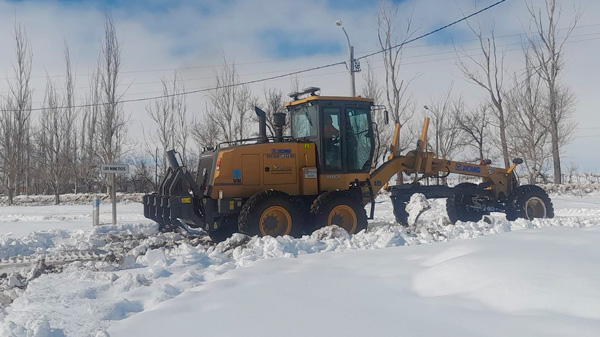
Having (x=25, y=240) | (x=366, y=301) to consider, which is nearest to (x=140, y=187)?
(x=25, y=240)

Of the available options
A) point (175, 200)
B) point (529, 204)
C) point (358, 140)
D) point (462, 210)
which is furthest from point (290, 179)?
point (529, 204)

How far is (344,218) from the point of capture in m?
9.65

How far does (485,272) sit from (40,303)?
4.27 meters

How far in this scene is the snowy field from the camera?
11.8ft

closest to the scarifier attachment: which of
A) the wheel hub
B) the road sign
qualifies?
the road sign

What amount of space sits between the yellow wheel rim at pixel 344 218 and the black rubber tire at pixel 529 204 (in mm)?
4390

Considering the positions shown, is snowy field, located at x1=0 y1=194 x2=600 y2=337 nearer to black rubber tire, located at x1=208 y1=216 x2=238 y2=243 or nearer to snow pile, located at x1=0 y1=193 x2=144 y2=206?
black rubber tire, located at x1=208 y1=216 x2=238 y2=243

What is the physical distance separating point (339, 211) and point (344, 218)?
207 millimetres

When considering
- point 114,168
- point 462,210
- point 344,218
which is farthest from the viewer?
point 114,168

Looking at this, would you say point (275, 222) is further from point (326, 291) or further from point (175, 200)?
point (326, 291)

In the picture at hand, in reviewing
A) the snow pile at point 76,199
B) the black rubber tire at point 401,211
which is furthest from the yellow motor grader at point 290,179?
the snow pile at point 76,199

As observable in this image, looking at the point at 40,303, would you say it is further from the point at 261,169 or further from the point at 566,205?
the point at 566,205

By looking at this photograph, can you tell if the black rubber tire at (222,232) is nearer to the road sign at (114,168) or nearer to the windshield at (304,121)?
the windshield at (304,121)

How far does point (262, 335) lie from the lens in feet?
11.6
